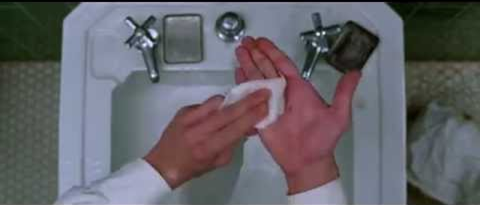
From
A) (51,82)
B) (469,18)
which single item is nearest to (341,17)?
(469,18)

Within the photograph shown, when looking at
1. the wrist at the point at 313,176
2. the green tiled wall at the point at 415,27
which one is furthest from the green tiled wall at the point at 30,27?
the wrist at the point at 313,176

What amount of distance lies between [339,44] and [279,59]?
179mm

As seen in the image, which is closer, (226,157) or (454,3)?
(226,157)

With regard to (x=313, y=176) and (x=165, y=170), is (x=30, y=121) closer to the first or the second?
(x=165, y=170)

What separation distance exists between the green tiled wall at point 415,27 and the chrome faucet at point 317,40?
157 mm

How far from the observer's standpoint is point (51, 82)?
4.51ft

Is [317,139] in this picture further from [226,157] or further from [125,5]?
[125,5]

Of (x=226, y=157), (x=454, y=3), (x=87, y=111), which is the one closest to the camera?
(x=226, y=157)

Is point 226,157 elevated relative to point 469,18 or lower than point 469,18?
lower

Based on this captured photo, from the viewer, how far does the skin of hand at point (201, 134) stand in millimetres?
784

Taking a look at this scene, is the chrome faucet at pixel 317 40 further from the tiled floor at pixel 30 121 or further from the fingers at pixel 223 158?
the tiled floor at pixel 30 121

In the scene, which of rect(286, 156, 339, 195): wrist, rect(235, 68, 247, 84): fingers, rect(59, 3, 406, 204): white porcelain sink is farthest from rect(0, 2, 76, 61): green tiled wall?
rect(286, 156, 339, 195): wrist

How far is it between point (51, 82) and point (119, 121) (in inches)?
14.9

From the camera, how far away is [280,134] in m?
0.79
